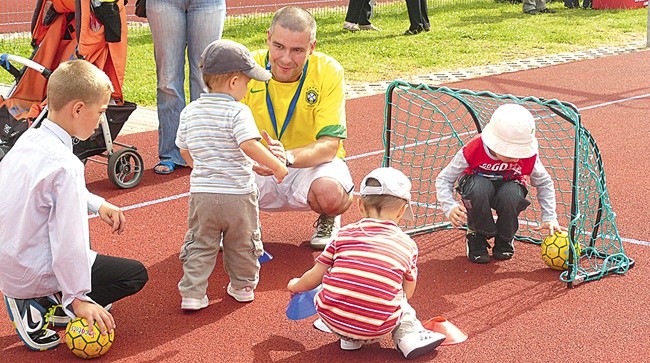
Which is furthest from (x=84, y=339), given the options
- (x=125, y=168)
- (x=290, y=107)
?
(x=125, y=168)

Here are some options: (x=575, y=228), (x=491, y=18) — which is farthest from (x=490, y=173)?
(x=491, y=18)

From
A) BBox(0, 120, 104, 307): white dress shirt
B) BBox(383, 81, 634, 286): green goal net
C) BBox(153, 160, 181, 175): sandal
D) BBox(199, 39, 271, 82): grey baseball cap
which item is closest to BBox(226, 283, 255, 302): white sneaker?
BBox(0, 120, 104, 307): white dress shirt

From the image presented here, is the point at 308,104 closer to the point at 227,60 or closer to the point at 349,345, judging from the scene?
the point at 227,60

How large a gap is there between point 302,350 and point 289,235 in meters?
1.88

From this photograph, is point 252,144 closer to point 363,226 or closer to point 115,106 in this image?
point 363,226

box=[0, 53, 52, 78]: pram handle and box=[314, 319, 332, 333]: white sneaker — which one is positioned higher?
box=[0, 53, 52, 78]: pram handle

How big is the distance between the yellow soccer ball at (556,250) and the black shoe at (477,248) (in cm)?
36

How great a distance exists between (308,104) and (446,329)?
1.91 metres

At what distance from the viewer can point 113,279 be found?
4781 millimetres

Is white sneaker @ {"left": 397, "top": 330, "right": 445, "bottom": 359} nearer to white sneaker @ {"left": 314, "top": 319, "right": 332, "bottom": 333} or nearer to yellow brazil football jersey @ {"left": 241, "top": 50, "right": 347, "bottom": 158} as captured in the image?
white sneaker @ {"left": 314, "top": 319, "right": 332, "bottom": 333}

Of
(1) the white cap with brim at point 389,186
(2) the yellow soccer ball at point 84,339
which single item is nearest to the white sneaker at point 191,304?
(2) the yellow soccer ball at point 84,339

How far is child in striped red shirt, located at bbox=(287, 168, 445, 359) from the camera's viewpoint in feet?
14.5

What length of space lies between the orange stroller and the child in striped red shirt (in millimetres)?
3341

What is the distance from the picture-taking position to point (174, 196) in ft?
24.4
